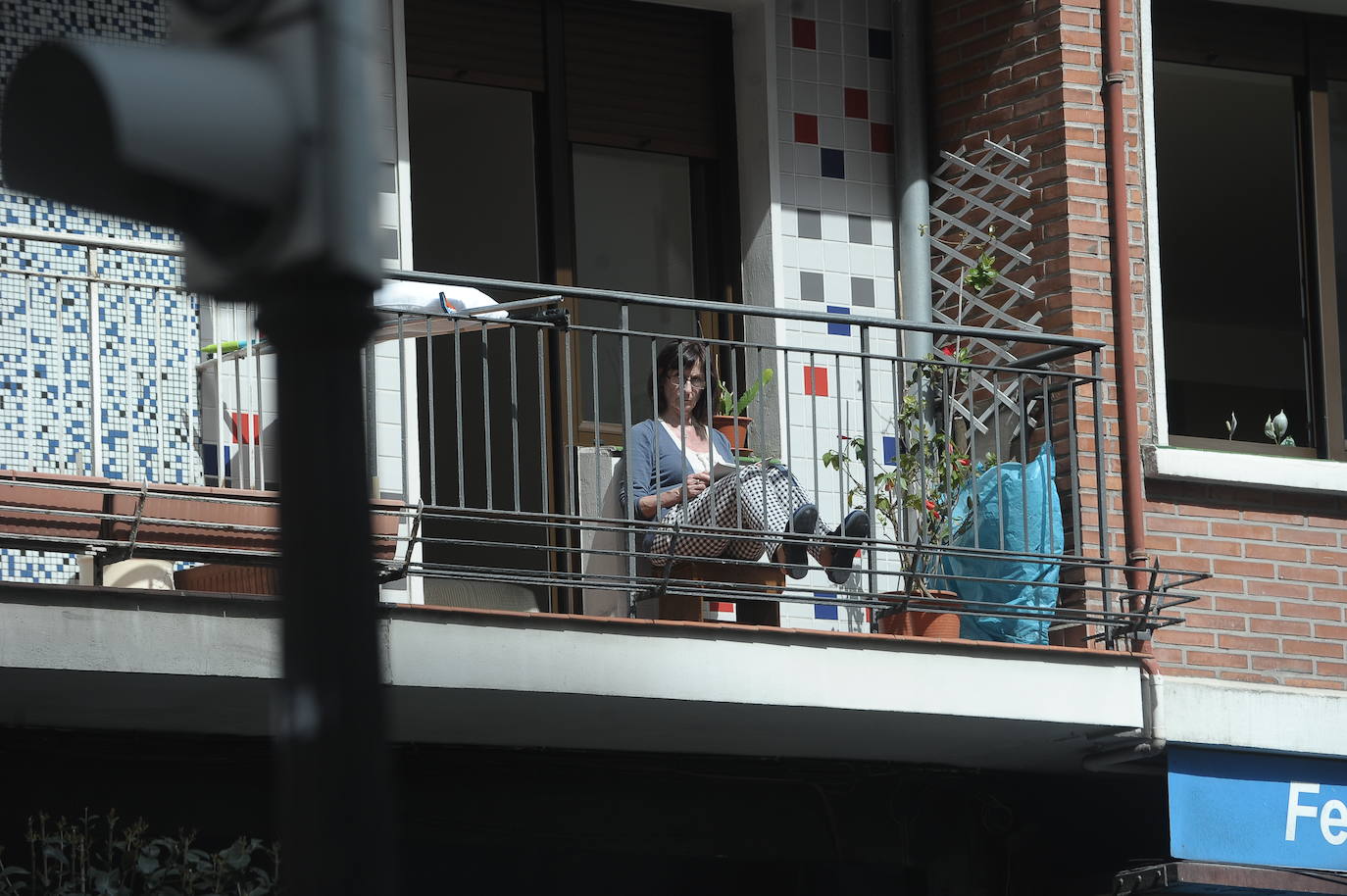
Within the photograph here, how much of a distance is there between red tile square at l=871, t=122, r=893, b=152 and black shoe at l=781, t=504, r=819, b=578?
291 centimetres

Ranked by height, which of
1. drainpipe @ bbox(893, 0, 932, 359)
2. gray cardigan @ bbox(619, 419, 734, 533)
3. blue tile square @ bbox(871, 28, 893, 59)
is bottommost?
gray cardigan @ bbox(619, 419, 734, 533)

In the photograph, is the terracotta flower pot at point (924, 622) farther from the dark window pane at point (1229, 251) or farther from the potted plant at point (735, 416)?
the dark window pane at point (1229, 251)

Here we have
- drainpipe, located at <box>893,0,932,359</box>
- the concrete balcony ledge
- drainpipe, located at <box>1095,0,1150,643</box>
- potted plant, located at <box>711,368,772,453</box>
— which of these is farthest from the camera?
drainpipe, located at <box>893,0,932,359</box>

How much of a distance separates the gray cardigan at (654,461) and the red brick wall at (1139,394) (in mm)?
1957

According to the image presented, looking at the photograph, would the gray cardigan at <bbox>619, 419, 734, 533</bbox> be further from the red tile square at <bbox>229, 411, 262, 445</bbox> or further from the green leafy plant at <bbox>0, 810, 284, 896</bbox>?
the green leafy plant at <bbox>0, 810, 284, 896</bbox>

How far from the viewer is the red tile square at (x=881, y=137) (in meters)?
10.9

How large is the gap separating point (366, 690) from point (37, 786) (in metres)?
6.14

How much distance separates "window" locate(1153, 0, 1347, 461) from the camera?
10.8 metres

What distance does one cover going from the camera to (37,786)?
8.75m

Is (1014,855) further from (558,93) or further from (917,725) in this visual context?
(558,93)

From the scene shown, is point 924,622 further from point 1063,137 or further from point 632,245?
point 632,245

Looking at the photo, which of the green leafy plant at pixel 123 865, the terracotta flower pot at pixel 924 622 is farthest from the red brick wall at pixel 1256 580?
the green leafy plant at pixel 123 865

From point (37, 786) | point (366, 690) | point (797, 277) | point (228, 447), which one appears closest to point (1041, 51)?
point (797, 277)

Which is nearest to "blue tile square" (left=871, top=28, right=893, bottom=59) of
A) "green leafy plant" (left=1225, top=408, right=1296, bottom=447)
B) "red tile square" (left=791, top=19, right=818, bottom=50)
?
"red tile square" (left=791, top=19, right=818, bottom=50)
